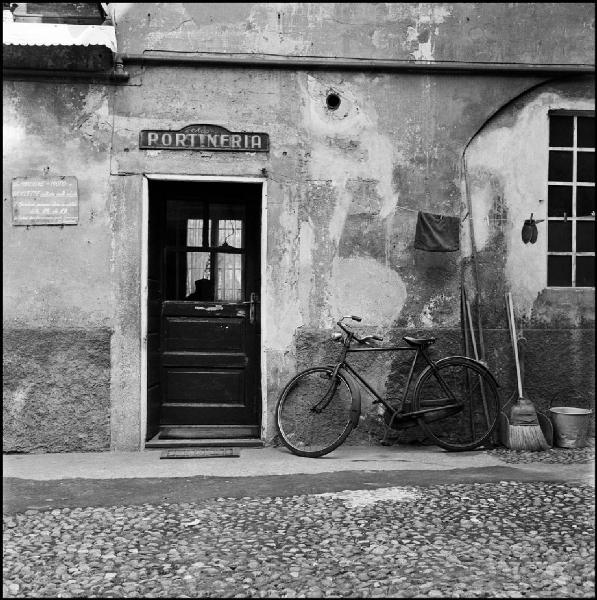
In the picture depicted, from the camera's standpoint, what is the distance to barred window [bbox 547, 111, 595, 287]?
6961mm

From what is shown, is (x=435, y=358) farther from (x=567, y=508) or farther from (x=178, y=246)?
(x=178, y=246)

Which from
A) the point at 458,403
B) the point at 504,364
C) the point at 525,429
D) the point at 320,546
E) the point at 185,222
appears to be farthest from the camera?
the point at 185,222

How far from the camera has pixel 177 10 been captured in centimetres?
643

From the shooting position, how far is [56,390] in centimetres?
631

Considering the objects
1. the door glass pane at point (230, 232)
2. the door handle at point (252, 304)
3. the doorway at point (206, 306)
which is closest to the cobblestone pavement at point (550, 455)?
the doorway at point (206, 306)

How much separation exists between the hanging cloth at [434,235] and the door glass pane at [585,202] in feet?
5.01

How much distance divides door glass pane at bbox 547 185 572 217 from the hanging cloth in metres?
1.23

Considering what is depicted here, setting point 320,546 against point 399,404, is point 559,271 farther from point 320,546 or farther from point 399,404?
point 320,546

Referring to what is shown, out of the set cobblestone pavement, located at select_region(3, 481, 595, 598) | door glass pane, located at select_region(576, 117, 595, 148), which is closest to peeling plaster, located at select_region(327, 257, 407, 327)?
cobblestone pavement, located at select_region(3, 481, 595, 598)

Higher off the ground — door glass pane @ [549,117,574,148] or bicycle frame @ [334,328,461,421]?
door glass pane @ [549,117,574,148]

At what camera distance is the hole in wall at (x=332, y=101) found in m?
6.56

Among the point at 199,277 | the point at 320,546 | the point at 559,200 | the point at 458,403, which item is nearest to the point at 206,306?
the point at 199,277

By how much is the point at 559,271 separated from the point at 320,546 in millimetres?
4424

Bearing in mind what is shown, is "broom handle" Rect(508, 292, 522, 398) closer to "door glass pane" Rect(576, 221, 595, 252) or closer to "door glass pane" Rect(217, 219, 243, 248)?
"door glass pane" Rect(576, 221, 595, 252)
